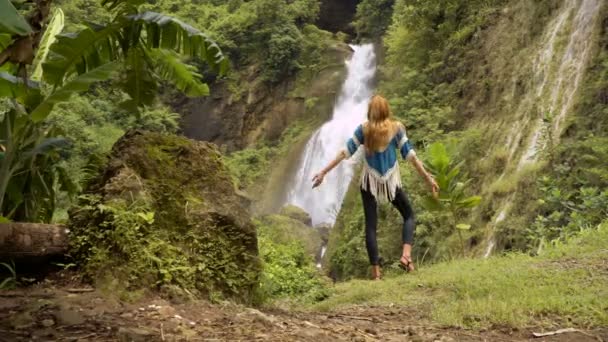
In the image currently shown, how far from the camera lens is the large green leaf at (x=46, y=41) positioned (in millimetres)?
5211

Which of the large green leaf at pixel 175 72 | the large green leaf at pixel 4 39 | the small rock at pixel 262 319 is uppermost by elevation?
the large green leaf at pixel 175 72

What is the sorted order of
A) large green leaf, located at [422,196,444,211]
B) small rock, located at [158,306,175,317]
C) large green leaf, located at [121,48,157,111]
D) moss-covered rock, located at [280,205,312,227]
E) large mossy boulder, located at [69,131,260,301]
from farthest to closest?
moss-covered rock, located at [280,205,312,227] → large green leaf, located at [422,196,444,211] → large green leaf, located at [121,48,157,111] → large mossy boulder, located at [69,131,260,301] → small rock, located at [158,306,175,317]

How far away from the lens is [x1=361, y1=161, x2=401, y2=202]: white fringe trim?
5585 mm

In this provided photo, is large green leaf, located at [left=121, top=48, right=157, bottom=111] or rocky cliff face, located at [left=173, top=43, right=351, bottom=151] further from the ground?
rocky cliff face, located at [left=173, top=43, right=351, bottom=151]

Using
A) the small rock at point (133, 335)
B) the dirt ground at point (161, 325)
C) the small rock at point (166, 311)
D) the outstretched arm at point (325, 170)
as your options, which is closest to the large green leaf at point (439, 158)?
the outstretched arm at point (325, 170)

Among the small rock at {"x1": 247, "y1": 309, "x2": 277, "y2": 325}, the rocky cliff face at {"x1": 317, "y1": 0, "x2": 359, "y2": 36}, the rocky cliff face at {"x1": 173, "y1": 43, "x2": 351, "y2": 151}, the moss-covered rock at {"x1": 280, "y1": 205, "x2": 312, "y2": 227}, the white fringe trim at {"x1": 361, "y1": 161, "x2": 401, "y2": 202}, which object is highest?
the rocky cliff face at {"x1": 317, "y1": 0, "x2": 359, "y2": 36}

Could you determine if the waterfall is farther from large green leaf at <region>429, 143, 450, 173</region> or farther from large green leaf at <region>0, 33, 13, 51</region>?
large green leaf at <region>0, 33, 13, 51</region>

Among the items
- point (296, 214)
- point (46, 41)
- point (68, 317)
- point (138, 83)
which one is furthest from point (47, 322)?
point (296, 214)

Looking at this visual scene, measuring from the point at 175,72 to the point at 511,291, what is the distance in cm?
343

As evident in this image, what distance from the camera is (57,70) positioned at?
4.06 meters

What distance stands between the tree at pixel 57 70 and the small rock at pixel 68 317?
4.06 ft

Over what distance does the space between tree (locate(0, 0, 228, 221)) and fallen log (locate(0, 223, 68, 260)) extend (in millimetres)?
527

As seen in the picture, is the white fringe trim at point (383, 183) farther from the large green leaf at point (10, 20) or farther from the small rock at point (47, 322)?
the large green leaf at point (10, 20)

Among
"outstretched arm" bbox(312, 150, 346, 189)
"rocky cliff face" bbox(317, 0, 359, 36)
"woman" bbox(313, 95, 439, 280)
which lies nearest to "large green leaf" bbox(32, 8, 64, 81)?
"outstretched arm" bbox(312, 150, 346, 189)
